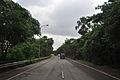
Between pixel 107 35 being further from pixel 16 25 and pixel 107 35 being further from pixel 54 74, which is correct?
pixel 16 25

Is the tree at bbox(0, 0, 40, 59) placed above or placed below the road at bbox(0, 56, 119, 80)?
above

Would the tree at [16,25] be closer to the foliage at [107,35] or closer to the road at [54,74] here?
the road at [54,74]

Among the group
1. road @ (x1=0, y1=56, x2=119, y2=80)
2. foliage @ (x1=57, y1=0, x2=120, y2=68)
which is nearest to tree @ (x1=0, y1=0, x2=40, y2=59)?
road @ (x1=0, y1=56, x2=119, y2=80)

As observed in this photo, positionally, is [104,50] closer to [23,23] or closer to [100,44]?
[100,44]

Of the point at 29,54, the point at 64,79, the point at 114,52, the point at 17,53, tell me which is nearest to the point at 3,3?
the point at 64,79

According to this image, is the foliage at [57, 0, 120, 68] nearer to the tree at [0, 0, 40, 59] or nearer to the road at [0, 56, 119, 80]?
the road at [0, 56, 119, 80]

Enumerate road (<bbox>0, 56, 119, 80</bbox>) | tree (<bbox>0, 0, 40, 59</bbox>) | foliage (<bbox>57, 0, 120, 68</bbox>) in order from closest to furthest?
road (<bbox>0, 56, 119, 80</bbox>)
foliage (<bbox>57, 0, 120, 68</bbox>)
tree (<bbox>0, 0, 40, 59</bbox>)

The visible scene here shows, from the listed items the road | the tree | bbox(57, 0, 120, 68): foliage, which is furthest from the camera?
the tree

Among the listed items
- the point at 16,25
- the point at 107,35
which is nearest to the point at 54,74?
the point at 107,35

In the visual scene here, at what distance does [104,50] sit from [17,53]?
58.6 ft

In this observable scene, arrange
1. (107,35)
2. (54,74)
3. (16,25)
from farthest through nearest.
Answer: (16,25) < (107,35) < (54,74)

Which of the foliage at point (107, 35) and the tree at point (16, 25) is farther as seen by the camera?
the tree at point (16, 25)

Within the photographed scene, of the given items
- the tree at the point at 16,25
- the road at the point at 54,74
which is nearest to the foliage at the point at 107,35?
the road at the point at 54,74

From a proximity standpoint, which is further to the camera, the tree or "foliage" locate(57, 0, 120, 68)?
the tree
